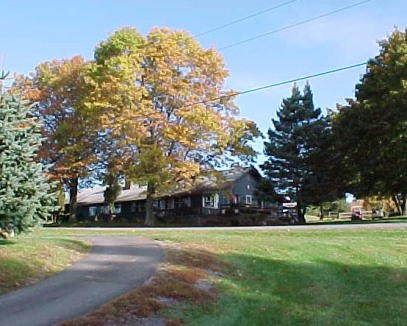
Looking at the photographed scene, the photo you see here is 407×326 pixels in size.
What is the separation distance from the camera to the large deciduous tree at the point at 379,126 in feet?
110

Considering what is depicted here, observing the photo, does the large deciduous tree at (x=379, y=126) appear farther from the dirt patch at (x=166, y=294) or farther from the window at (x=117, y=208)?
the window at (x=117, y=208)

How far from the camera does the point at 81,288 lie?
912cm

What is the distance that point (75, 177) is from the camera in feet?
143

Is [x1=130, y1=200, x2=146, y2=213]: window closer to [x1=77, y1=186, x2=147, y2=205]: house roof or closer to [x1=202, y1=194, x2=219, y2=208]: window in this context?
[x1=77, y1=186, x2=147, y2=205]: house roof

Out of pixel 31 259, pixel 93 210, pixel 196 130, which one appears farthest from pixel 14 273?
pixel 93 210

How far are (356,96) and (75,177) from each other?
79.0 feet

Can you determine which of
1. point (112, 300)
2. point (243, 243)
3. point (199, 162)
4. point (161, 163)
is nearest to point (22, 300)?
point (112, 300)

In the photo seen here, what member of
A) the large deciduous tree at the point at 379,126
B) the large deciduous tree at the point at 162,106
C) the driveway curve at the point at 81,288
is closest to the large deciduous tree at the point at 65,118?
the large deciduous tree at the point at 162,106

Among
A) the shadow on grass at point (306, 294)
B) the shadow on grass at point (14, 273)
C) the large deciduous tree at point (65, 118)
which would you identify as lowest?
the shadow on grass at point (306, 294)

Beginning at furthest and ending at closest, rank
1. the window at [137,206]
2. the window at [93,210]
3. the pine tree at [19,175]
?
the window at [93,210] < the window at [137,206] < the pine tree at [19,175]

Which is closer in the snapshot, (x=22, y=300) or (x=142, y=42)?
(x=22, y=300)

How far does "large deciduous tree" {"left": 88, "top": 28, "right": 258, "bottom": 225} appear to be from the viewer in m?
35.7

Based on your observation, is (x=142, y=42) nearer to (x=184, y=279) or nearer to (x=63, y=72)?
(x=63, y=72)

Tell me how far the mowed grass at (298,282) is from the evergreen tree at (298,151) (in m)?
23.6
